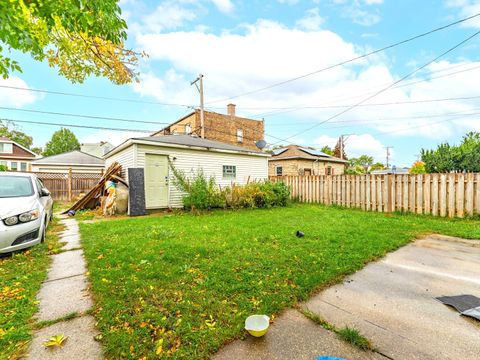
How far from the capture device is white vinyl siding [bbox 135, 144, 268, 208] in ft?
29.6

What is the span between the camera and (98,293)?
7.83ft

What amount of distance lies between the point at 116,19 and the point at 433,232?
747 cm

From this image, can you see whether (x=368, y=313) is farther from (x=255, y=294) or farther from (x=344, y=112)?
(x=344, y=112)

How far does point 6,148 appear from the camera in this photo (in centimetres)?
2867

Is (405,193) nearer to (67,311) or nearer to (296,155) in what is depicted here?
(67,311)

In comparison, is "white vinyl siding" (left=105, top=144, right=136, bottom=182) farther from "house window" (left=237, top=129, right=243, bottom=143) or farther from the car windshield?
"house window" (left=237, top=129, right=243, bottom=143)

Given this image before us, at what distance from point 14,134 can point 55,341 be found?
184 feet

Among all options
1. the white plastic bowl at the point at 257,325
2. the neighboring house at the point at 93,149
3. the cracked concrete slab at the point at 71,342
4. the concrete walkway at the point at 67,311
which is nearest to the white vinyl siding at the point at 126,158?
the concrete walkway at the point at 67,311

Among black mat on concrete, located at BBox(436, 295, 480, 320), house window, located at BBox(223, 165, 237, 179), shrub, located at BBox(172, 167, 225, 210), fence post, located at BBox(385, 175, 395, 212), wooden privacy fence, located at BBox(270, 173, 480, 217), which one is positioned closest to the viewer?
black mat on concrete, located at BBox(436, 295, 480, 320)

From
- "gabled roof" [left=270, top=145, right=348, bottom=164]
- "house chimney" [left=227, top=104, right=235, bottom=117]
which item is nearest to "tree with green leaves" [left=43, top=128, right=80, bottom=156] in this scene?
"house chimney" [left=227, top=104, right=235, bottom=117]

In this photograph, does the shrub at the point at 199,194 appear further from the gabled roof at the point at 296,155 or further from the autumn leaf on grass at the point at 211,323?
the gabled roof at the point at 296,155

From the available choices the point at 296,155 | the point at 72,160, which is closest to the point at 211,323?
the point at 296,155

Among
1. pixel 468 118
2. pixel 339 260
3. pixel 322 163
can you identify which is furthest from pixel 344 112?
pixel 339 260

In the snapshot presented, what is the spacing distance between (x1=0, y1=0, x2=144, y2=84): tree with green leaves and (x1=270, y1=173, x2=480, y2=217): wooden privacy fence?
863 cm
